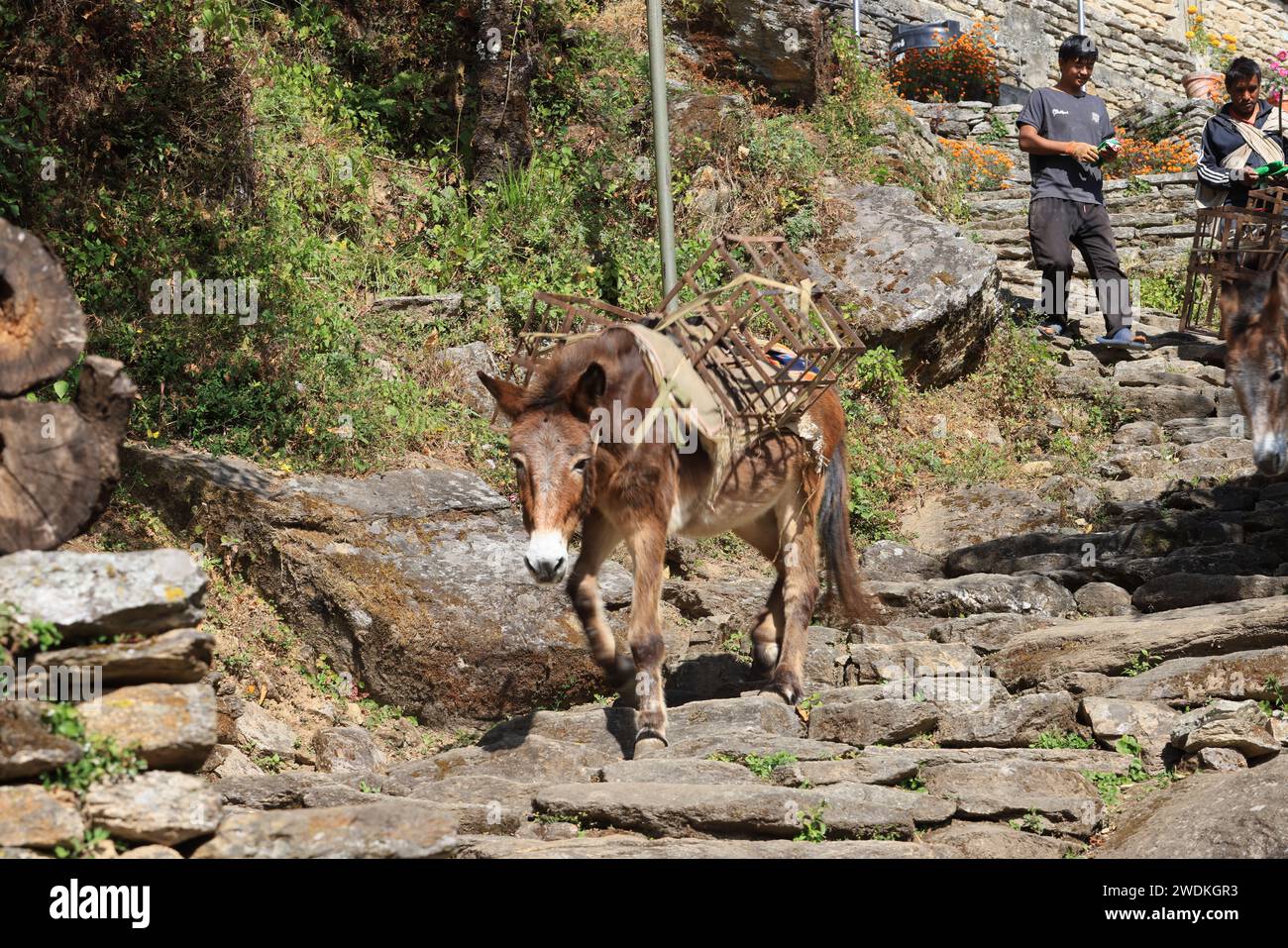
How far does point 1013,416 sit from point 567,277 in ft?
15.4

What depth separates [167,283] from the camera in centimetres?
1022

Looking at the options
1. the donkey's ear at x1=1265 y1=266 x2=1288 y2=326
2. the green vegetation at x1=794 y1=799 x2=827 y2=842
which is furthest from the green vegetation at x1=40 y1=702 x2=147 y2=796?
the donkey's ear at x1=1265 y1=266 x2=1288 y2=326

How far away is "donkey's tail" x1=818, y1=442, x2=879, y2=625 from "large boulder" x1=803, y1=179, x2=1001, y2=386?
4482 millimetres

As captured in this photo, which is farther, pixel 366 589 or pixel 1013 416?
pixel 1013 416

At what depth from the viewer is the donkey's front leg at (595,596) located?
24.0ft

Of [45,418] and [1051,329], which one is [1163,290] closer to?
[1051,329]

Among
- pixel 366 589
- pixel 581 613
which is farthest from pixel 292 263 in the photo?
pixel 581 613

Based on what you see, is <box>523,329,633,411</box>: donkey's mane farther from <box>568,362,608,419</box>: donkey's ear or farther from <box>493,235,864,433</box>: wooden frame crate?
<box>493,235,864,433</box>: wooden frame crate

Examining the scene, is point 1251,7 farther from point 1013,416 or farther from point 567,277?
point 567,277

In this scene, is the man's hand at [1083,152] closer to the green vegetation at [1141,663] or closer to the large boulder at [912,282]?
the large boulder at [912,282]

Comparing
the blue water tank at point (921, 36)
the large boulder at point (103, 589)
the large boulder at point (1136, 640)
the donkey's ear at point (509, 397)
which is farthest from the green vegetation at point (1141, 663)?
the blue water tank at point (921, 36)

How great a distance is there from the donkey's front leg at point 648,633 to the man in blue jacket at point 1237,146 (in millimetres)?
7243

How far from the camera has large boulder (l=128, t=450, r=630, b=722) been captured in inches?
320

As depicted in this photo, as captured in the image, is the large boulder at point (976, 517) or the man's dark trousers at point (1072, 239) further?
the man's dark trousers at point (1072, 239)
